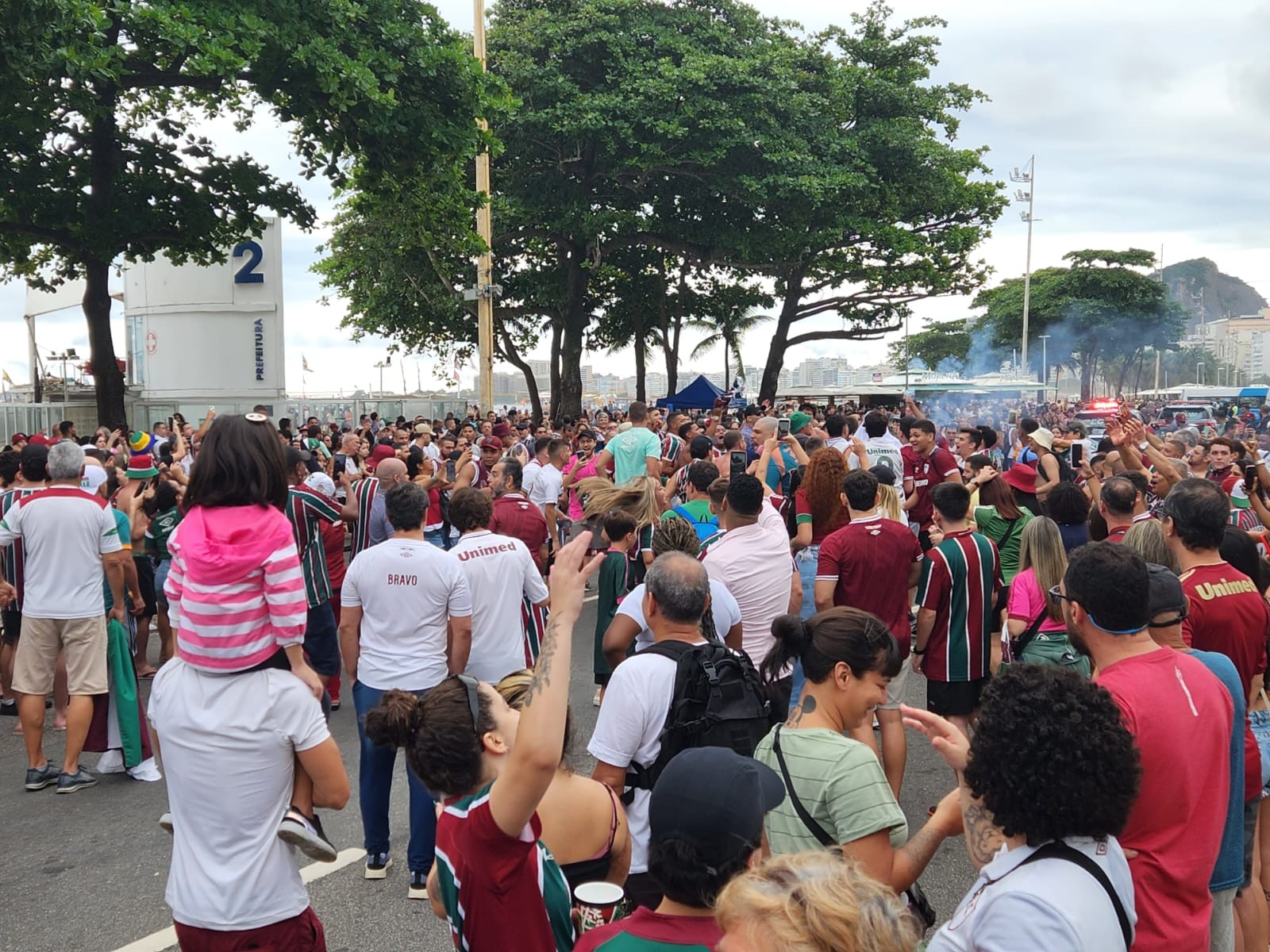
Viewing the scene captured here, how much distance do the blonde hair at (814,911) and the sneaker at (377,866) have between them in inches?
135

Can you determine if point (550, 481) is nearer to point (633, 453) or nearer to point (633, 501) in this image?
point (633, 453)

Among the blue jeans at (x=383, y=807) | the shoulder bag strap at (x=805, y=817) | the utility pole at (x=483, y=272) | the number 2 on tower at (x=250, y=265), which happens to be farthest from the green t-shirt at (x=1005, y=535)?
the number 2 on tower at (x=250, y=265)

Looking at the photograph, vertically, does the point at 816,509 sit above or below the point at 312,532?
above

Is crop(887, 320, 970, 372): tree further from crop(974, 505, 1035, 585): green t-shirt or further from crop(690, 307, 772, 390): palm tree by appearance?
crop(974, 505, 1035, 585): green t-shirt

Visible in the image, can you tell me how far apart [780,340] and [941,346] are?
69848mm

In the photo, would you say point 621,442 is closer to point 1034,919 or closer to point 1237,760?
point 1237,760

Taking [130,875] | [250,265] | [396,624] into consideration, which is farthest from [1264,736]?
[250,265]

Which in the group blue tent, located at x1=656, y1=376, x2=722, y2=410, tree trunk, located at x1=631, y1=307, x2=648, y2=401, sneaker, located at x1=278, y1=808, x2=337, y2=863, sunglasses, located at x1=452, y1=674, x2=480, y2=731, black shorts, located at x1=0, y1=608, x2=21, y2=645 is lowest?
black shorts, located at x1=0, y1=608, x2=21, y2=645

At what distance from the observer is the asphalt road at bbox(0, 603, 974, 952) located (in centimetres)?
427

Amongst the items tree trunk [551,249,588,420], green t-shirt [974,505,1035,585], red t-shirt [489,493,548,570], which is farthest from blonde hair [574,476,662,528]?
tree trunk [551,249,588,420]

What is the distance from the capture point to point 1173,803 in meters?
2.55

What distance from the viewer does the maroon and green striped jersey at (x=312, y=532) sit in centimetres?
675

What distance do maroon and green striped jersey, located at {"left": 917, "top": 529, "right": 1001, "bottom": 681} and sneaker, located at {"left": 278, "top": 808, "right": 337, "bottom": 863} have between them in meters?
3.56

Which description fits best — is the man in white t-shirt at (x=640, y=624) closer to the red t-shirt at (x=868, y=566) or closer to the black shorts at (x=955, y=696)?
the red t-shirt at (x=868, y=566)
